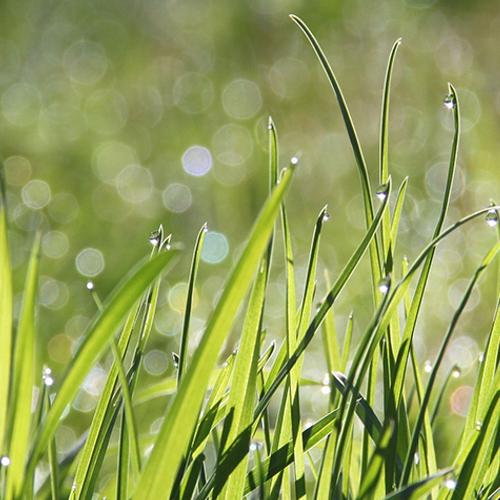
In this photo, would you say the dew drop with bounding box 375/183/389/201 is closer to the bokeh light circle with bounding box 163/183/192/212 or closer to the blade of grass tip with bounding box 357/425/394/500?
the blade of grass tip with bounding box 357/425/394/500

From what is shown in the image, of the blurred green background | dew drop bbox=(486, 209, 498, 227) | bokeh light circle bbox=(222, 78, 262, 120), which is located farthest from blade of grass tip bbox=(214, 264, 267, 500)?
bokeh light circle bbox=(222, 78, 262, 120)

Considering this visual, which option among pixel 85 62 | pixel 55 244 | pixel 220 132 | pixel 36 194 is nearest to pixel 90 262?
pixel 55 244

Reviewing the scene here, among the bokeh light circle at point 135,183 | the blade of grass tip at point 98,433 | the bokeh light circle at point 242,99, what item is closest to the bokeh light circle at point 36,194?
the bokeh light circle at point 135,183

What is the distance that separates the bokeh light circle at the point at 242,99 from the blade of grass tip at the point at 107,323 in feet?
4.08

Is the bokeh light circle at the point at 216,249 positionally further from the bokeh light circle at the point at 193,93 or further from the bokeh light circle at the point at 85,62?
the bokeh light circle at the point at 85,62

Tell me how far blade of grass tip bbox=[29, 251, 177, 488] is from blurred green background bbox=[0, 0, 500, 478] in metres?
0.87

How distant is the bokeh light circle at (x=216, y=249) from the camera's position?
120cm

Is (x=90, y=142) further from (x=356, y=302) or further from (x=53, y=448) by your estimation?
(x=53, y=448)

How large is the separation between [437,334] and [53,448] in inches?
35.7

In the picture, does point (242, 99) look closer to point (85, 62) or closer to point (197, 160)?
point (197, 160)

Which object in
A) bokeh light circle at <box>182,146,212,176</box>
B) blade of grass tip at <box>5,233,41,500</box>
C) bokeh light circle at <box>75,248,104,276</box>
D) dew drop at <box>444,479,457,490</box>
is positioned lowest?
bokeh light circle at <box>75,248,104,276</box>

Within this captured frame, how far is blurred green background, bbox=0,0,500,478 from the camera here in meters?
1.16

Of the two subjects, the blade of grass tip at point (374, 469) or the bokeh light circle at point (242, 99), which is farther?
the bokeh light circle at point (242, 99)

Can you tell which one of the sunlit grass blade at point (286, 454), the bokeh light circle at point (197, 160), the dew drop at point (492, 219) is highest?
the bokeh light circle at point (197, 160)
